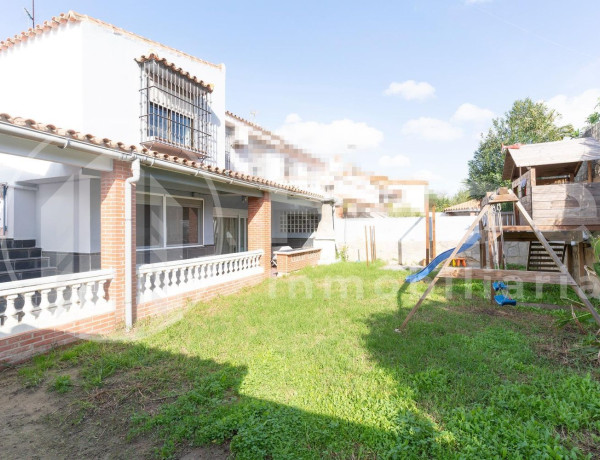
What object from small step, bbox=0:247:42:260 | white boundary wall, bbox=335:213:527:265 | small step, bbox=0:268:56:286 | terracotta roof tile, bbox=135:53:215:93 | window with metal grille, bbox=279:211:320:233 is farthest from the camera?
window with metal grille, bbox=279:211:320:233

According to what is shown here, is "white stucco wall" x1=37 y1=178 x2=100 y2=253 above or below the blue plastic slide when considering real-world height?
above

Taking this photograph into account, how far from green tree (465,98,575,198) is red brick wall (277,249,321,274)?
14284 millimetres

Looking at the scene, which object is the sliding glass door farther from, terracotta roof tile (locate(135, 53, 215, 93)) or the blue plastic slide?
the blue plastic slide

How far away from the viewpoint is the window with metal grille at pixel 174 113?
8.50 m

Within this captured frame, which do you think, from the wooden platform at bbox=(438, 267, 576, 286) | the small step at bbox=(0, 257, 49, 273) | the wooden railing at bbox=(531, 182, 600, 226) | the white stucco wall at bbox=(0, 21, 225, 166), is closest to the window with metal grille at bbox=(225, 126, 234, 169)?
the white stucco wall at bbox=(0, 21, 225, 166)

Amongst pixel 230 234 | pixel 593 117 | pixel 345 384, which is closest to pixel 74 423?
pixel 345 384

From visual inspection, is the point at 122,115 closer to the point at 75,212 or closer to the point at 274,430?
the point at 75,212

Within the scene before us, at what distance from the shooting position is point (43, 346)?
433 cm

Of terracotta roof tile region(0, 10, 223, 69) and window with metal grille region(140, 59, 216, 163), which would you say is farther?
window with metal grille region(140, 59, 216, 163)

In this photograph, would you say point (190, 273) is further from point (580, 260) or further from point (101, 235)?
point (580, 260)

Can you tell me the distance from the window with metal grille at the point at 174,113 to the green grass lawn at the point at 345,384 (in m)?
5.35

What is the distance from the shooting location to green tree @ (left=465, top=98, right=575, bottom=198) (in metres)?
19.2

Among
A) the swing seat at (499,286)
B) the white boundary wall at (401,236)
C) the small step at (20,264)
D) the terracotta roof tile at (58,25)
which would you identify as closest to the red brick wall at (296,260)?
the white boundary wall at (401,236)

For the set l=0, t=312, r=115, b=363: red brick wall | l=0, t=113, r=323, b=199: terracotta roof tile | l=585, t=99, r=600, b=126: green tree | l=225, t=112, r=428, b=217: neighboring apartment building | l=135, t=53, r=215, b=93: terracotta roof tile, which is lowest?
l=0, t=312, r=115, b=363: red brick wall
